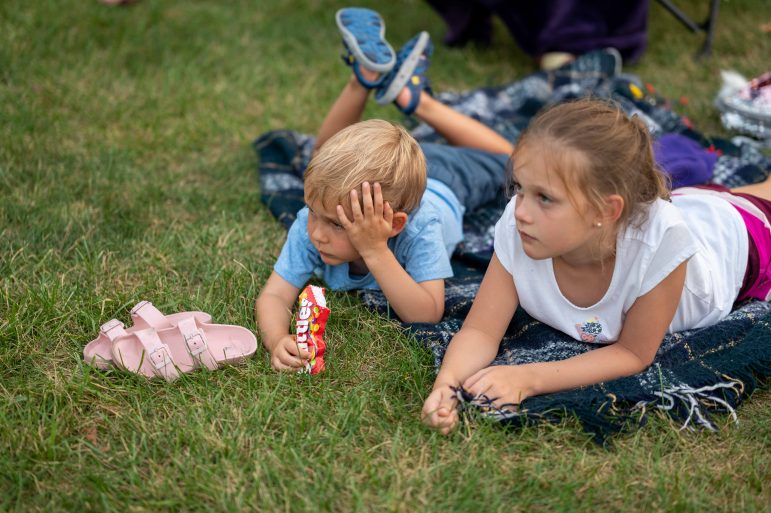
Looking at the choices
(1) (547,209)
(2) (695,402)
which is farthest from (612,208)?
(2) (695,402)

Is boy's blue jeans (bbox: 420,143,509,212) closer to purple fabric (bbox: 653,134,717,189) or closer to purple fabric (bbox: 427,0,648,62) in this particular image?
purple fabric (bbox: 653,134,717,189)

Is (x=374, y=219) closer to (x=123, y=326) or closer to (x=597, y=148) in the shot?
(x=597, y=148)

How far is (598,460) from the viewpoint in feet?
6.34

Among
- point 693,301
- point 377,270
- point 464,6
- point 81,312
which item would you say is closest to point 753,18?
point 464,6

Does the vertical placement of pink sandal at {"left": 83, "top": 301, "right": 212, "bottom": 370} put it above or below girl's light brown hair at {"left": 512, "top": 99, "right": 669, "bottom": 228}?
below

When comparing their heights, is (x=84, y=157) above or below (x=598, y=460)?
below

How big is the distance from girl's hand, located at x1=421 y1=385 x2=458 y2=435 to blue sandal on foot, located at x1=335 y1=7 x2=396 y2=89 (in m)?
1.52

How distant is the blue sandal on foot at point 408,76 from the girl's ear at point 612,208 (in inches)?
56.1

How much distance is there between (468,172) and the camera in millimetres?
3117

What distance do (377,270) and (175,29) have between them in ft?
9.71

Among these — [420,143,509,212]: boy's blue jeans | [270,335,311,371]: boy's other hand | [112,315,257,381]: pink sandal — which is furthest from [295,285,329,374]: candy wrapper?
[420,143,509,212]: boy's blue jeans

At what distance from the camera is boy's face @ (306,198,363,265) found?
230cm

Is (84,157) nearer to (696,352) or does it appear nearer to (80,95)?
(80,95)

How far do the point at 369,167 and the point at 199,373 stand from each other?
2.38 ft
